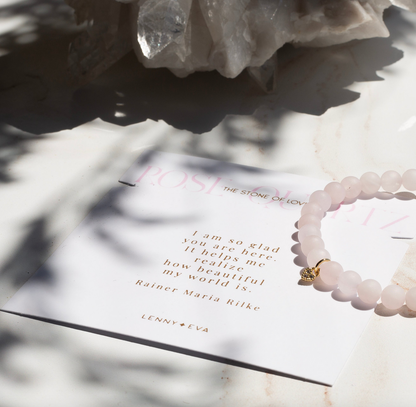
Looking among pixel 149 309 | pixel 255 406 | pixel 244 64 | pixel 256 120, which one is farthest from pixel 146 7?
pixel 255 406

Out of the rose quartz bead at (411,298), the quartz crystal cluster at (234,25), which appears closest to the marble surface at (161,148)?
the rose quartz bead at (411,298)

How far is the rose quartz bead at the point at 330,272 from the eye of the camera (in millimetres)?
809

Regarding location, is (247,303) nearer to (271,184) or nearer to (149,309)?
(149,309)

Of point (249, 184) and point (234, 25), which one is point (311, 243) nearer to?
point (249, 184)

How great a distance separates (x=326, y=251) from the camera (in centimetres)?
84

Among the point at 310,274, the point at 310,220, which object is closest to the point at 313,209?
the point at 310,220

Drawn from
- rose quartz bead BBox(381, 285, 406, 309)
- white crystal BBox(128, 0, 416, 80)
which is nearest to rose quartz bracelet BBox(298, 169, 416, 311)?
rose quartz bead BBox(381, 285, 406, 309)

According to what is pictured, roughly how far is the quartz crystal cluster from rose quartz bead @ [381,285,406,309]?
1.93 ft

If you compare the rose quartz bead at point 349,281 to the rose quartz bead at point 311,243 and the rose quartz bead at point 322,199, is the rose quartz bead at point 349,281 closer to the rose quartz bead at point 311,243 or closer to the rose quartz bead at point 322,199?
the rose quartz bead at point 311,243

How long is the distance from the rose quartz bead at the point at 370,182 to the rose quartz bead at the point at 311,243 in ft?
0.65

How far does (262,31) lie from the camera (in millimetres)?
1156

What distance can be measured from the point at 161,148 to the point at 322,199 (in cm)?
39

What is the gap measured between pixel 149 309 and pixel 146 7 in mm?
624

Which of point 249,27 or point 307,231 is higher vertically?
point 249,27
